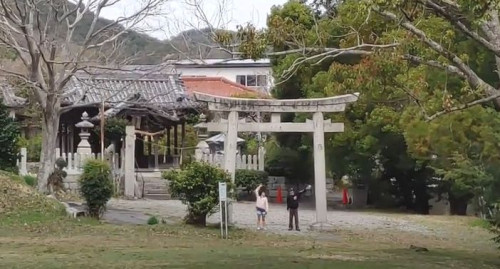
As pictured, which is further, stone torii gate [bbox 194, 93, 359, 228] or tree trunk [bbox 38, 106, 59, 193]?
tree trunk [bbox 38, 106, 59, 193]

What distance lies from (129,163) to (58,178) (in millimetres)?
4247

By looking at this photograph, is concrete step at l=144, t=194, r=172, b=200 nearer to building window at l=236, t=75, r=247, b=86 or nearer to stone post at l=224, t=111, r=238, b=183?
stone post at l=224, t=111, r=238, b=183

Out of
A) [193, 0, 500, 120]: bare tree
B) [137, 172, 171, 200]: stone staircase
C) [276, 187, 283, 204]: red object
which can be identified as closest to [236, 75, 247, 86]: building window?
[137, 172, 171, 200]: stone staircase

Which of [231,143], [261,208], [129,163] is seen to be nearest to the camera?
[261,208]

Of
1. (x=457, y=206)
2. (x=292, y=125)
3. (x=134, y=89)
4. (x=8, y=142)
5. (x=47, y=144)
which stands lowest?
(x=457, y=206)

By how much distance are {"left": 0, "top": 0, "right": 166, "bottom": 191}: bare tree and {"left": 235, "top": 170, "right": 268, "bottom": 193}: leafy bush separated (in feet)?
34.2

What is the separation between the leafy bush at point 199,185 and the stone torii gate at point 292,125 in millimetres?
1514

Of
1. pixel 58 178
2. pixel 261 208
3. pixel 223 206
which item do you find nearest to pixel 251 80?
pixel 58 178

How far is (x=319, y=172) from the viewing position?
24234 mm

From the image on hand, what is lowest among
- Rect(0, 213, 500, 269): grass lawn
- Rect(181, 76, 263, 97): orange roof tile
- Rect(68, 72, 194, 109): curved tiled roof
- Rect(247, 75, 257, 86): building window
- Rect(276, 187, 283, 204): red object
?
Rect(0, 213, 500, 269): grass lawn

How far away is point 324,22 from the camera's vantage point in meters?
27.8

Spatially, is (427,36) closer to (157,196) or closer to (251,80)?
(157,196)

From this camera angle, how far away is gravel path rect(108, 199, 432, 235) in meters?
25.0

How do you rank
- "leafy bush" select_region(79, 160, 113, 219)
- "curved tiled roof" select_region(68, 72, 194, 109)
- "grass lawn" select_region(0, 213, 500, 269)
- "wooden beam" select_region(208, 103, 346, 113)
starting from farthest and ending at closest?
"curved tiled roof" select_region(68, 72, 194, 109) < "wooden beam" select_region(208, 103, 346, 113) < "leafy bush" select_region(79, 160, 113, 219) < "grass lawn" select_region(0, 213, 500, 269)
